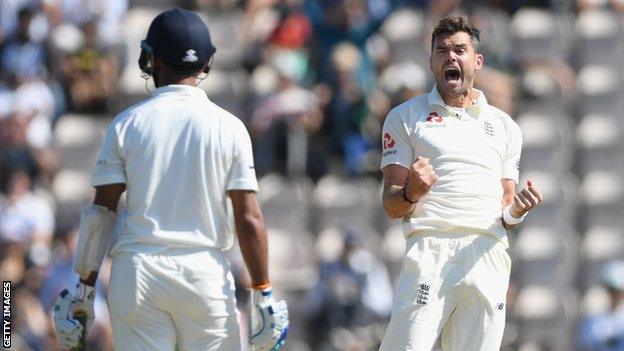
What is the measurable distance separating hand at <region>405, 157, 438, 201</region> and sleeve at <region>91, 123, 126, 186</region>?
1285mm

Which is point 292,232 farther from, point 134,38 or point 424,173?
point 424,173

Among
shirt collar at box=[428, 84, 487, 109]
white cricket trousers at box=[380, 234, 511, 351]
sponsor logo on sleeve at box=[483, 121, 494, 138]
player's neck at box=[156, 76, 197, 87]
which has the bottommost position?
white cricket trousers at box=[380, 234, 511, 351]

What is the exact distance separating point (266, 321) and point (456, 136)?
51.4 inches

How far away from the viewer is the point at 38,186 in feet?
44.7

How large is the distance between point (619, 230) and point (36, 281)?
5.66m

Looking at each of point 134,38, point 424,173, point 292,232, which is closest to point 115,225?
point 424,173

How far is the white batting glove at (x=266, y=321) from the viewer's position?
255 inches

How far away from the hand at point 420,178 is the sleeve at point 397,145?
282mm

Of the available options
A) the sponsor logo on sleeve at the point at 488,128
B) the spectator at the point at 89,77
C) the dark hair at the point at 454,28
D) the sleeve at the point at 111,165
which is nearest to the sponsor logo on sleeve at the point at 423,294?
the sponsor logo on sleeve at the point at 488,128

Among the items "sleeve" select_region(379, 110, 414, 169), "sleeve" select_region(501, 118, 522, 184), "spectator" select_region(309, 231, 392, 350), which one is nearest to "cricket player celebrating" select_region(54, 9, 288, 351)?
"sleeve" select_region(379, 110, 414, 169)

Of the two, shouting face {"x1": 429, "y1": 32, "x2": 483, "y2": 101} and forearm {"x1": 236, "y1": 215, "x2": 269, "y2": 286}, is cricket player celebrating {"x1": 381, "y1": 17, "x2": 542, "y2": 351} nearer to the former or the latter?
shouting face {"x1": 429, "y1": 32, "x2": 483, "y2": 101}

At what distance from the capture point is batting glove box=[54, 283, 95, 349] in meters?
6.45

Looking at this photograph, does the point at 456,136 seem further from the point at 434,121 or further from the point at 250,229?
the point at 250,229

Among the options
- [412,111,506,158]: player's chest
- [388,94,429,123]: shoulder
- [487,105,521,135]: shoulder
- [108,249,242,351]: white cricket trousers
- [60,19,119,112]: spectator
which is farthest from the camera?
[60,19,119,112]: spectator
